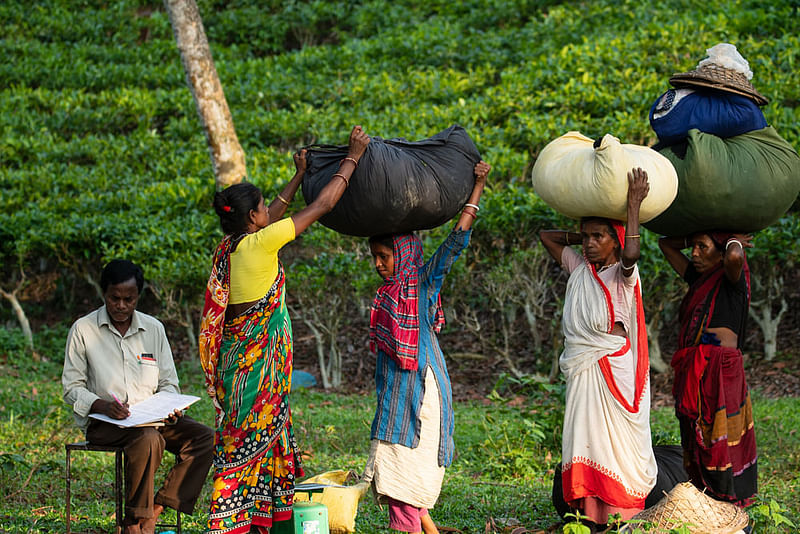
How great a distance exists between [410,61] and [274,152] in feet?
12.2

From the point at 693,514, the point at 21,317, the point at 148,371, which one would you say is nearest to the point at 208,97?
the point at 21,317

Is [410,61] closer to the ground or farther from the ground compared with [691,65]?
farther from the ground

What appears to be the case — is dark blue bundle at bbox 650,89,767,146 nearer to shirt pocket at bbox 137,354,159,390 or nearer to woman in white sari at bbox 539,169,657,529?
woman in white sari at bbox 539,169,657,529

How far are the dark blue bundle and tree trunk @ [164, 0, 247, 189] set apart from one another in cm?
576

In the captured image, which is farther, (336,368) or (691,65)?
(691,65)

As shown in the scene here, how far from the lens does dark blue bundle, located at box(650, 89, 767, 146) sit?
441 cm

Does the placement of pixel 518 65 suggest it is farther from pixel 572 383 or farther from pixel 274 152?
pixel 572 383

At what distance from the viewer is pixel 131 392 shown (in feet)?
16.0

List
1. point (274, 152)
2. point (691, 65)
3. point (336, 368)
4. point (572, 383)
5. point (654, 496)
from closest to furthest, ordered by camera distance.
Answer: point (572, 383)
point (654, 496)
point (336, 368)
point (691, 65)
point (274, 152)

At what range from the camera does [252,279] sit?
14.2 ft

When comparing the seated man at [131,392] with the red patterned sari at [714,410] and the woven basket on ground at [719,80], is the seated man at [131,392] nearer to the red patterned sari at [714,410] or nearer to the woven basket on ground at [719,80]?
the red patterned sari at [714,410]

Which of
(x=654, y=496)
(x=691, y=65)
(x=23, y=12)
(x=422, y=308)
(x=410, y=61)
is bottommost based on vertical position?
(x=654, y=496)

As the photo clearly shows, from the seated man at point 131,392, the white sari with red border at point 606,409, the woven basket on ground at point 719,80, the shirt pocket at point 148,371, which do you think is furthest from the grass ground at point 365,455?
the woven basket on ground at point 719,80

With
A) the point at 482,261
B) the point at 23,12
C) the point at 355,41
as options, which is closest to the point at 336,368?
the point at 482,261
